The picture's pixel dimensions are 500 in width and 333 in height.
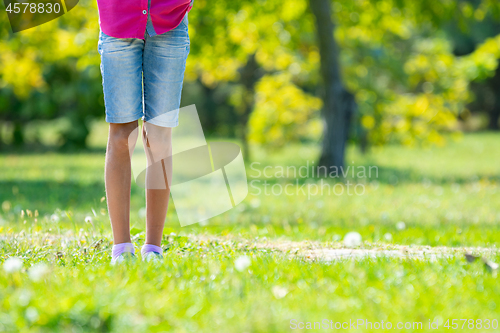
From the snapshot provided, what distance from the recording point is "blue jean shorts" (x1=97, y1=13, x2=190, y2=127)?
2.80 m

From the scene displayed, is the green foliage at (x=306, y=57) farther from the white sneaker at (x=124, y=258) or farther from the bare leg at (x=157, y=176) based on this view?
the white sneaker at (x=124, y=258)

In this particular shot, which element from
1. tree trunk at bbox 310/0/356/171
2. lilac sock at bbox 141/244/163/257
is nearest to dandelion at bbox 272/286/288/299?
lilac sock at bbox 141/244/163/257

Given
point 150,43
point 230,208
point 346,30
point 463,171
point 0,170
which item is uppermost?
point 150,43

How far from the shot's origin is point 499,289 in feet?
7.50

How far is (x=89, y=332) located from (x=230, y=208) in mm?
5301

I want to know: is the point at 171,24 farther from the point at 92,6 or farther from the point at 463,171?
the point at 463,171

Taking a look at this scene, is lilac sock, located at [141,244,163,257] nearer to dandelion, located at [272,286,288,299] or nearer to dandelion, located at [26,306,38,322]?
dandelion, located at [272,286,288,299]

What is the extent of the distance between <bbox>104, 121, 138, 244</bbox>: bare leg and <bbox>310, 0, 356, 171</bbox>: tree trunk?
28.1ft

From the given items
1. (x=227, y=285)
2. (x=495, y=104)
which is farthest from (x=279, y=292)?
(x=495, y=104)

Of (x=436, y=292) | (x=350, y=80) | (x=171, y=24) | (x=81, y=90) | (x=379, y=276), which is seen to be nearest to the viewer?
(x=436, y=292)

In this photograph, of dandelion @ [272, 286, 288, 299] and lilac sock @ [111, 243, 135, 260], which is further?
lilac sock @ [111, 243, 135, 260]

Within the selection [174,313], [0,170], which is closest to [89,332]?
[174,313]

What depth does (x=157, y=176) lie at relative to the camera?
2980 mm

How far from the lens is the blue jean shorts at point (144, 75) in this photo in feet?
9.18
